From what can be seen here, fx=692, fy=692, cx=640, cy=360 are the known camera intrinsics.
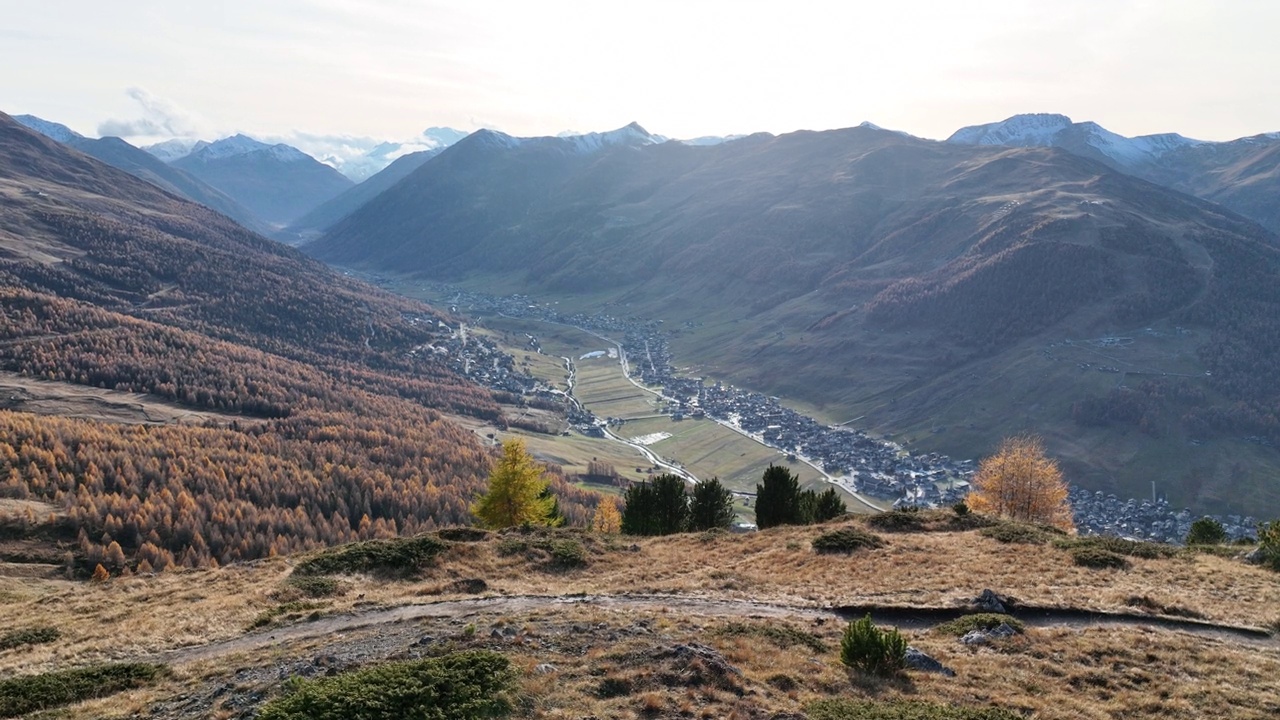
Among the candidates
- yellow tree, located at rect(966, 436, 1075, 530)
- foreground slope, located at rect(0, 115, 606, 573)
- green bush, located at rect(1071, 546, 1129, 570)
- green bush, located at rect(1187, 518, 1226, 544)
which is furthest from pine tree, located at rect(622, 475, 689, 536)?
foreground slope, located at rect(0, 115, 606, 573)

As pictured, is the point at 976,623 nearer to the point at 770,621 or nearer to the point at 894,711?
the point at 770,621

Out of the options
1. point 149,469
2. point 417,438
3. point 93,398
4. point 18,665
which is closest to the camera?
point 18,665

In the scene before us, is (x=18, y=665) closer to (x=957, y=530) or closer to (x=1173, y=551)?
(x=957, y=530)

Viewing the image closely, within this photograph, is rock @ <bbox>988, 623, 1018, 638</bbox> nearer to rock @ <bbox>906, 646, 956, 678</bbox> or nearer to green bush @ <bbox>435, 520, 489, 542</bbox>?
rock @ <bbox>906, 646, 956, 678</bbox>

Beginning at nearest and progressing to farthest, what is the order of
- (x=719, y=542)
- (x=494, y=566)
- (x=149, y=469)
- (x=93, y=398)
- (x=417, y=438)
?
(x=494, y=566)
(x=719, y=542)
(x=149, y=469)
(x=93, y=398)
(x=417, y=438)

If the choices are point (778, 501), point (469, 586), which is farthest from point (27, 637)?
point (778, 501)

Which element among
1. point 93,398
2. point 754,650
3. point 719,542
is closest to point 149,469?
point 93,398
